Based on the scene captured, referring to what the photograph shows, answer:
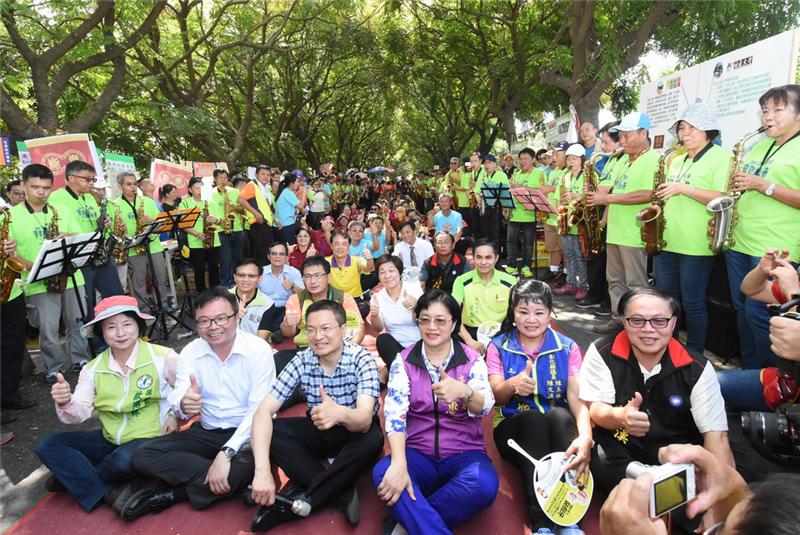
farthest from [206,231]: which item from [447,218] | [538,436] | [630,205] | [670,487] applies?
[670,487]

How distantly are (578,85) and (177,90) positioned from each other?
10.3 m

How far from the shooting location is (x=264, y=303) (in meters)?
5.09

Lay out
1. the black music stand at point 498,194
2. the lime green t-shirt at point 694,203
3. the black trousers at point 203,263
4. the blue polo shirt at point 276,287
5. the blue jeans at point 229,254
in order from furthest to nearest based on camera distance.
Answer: the black music stand at point 498,194, the blue jeans at point 229,254, the black trousers at point 203,263, the blue polo shirt at point 276,287, the lime green t-shirt at point 694,203

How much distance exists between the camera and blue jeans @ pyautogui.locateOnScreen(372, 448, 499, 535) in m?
2.38

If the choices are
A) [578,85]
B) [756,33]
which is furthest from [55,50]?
[756,33]

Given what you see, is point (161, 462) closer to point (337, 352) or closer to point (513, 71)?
point (337, 352)

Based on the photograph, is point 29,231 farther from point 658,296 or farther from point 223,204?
point 658,296

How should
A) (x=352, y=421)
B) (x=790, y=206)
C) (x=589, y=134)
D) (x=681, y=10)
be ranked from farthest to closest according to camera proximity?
(x=681, y=10) < (x=589, y=134) < (x=790, y=206) < (x=352, y=421)

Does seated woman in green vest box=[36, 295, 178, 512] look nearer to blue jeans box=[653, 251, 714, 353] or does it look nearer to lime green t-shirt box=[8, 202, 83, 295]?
lime green t-shirt box=[8, 202, 83, 295]

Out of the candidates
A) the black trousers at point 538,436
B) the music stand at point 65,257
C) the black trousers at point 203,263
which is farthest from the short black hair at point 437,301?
the black trousers at point 203,263

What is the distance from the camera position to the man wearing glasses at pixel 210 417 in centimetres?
288

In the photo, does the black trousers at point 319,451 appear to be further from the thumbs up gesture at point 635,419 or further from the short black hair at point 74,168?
the short black hair at point 74,168

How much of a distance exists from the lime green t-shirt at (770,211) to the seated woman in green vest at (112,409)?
4.33m

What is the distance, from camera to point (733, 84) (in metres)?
5.70
